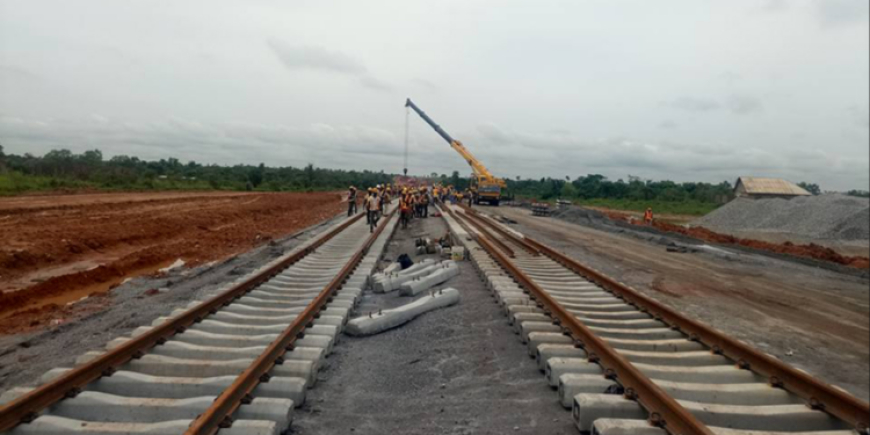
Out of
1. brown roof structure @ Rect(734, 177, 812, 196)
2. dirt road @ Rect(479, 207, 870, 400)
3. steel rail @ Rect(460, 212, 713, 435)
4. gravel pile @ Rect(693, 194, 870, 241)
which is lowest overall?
dirt road @ Rect(479, 207, 870, 400)

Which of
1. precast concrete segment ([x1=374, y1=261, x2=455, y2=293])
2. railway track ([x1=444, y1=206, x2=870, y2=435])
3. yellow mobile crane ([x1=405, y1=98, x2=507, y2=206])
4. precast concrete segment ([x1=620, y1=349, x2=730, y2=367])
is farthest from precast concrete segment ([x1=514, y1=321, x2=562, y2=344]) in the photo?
yellow mobile crane ([x1=405, y1=98, x2=507, y2=206])

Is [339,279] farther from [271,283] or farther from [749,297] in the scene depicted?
[749,297]

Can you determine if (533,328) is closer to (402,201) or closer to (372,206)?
(372,206)

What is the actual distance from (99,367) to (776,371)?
18.8ft

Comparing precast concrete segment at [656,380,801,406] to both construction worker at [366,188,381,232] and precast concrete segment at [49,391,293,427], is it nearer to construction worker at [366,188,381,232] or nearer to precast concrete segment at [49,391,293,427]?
precast concrete segment at [49,391,293,427]

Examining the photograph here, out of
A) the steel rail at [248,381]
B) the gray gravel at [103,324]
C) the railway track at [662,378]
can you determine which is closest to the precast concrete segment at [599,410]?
the railway track at [662,378]

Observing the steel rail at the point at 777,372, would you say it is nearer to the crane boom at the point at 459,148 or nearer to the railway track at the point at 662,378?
the railway track at the point at 662,378

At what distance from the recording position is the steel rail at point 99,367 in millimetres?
4047

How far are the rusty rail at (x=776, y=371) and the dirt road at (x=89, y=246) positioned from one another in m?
8.98

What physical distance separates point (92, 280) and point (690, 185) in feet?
168

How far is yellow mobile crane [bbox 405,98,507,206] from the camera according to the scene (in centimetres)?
4984

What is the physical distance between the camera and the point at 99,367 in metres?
4.99

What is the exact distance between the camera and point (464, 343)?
6.82 meters

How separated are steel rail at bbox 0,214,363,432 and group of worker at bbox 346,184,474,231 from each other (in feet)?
40.4
